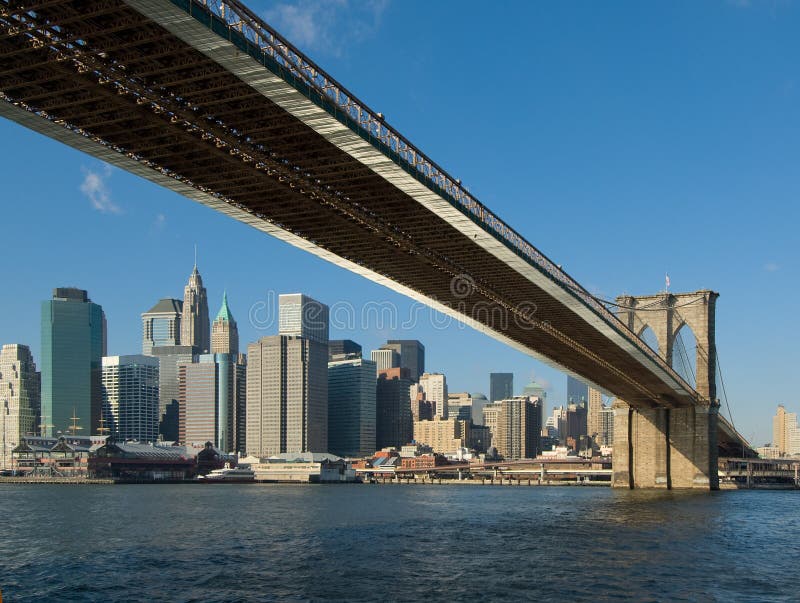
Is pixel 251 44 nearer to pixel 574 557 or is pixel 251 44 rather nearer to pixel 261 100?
pixel 261 100

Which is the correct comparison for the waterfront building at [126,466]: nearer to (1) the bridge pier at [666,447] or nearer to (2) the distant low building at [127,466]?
(2) the distant low building at [127,466]

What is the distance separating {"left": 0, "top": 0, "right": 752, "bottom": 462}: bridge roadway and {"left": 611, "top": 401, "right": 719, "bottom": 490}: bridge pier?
4592 centimetres

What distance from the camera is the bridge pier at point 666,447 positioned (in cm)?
9944

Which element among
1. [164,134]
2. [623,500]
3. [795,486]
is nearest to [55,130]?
[164,134]

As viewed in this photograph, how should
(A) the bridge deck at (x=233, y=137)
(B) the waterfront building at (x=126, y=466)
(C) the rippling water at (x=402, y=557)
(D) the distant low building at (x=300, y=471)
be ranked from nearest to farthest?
(A) the bridge deck at (x=233, y=137) < (C) the rippling water at (x=402, y=557) < (D) the distant low building at (x=300, y=471) < (B) the waterfront building at (x=126, y=466)

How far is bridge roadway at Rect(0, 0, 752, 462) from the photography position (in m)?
27.3

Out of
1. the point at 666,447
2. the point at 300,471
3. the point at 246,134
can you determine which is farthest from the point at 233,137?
the point at 300,471

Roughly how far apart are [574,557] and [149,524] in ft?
90.2

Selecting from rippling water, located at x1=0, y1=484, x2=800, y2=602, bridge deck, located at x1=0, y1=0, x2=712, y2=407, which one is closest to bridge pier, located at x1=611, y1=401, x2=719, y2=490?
rippling water, located at x1=0, y1=484, x2=800, y2=602

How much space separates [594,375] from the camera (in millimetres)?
94562

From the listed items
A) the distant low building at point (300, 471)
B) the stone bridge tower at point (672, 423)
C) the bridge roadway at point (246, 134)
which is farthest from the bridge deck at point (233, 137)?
the distant low building at point (300, 471)

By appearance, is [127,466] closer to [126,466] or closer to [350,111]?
[126,466]

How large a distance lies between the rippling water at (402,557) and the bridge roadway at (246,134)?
14266mm

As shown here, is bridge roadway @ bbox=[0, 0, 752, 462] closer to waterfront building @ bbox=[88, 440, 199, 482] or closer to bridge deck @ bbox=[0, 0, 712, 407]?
bridge deck @ bbox=[0, 0, 712, 407]
